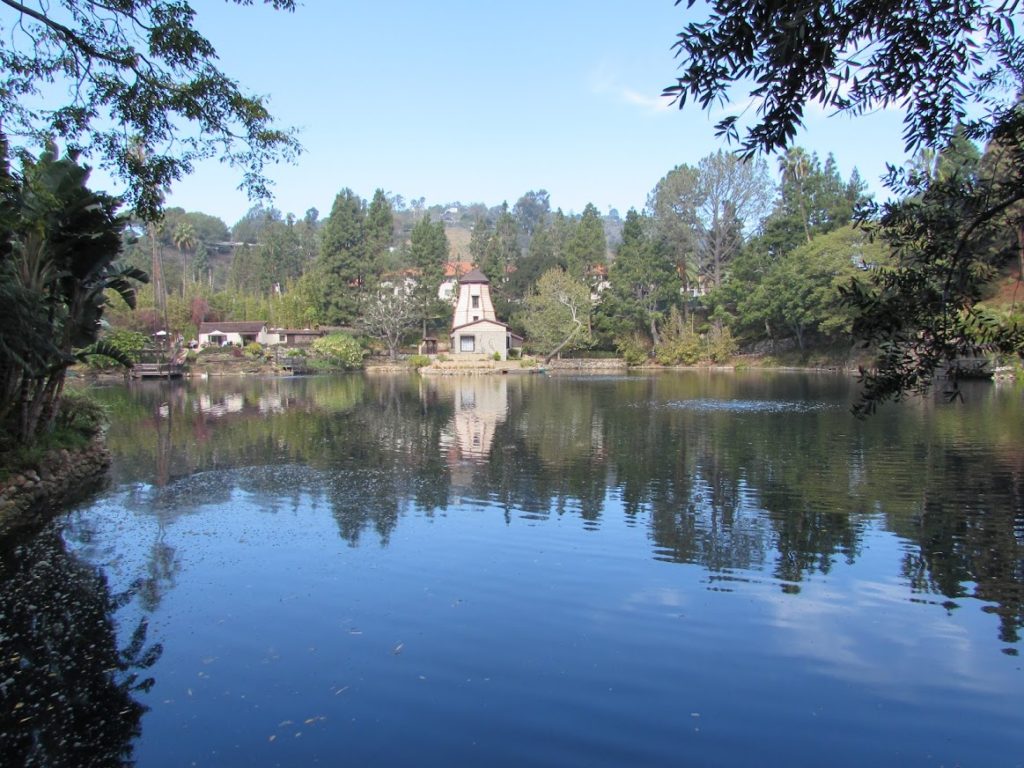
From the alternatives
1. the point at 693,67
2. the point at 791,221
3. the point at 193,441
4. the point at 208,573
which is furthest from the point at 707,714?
the point at 791,221

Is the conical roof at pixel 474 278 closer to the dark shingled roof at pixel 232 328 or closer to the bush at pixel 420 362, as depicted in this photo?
the bush at pixel 420 362

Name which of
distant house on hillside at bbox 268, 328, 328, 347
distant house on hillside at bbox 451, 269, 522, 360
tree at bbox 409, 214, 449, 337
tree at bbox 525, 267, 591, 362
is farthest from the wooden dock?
tree at bbox 525, 267, 591, 362

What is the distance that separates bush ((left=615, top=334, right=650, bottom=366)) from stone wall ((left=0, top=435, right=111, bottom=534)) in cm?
5225

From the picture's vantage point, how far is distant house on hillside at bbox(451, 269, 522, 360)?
217 feet

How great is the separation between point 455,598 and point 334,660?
1.98 m

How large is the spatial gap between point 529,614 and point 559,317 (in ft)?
189

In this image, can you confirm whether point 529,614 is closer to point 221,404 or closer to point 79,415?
point 79,415

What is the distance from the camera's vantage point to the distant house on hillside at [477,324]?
6606 cm

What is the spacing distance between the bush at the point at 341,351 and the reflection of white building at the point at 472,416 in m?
15.4

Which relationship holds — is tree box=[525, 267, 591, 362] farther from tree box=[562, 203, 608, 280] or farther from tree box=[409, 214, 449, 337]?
tree box=[409, 214, 449, 337]

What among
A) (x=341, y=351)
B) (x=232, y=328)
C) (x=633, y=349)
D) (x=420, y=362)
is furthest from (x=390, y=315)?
(x=633, y=349)

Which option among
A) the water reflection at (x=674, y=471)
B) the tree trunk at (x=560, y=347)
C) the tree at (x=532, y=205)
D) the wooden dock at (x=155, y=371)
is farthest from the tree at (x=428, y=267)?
the tree at (x=532, y=205)

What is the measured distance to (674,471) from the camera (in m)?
16.4

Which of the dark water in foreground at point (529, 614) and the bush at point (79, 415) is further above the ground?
the bush at point (79, 415)
